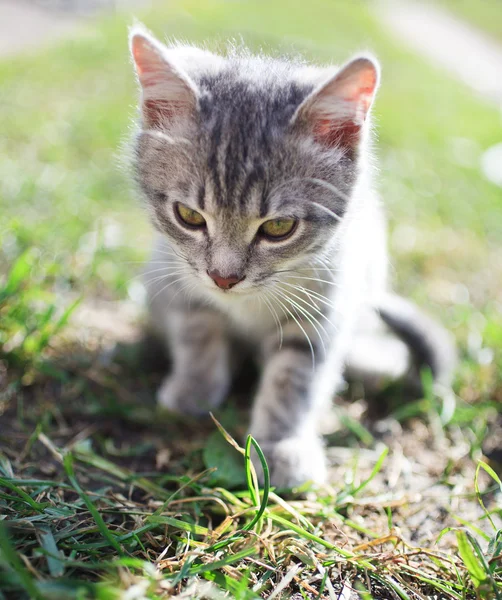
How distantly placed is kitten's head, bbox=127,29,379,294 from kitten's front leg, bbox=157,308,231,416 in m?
0.45

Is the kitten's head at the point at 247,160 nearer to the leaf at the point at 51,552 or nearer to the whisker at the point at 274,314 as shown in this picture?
the whisker at the point at 274,314

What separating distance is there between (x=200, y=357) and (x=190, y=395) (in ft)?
0.53

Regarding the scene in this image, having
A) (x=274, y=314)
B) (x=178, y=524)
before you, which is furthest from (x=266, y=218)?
(x=178, y=524)

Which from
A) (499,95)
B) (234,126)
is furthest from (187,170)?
(499,95)

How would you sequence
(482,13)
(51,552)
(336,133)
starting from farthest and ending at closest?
(482,13) → (336,133) → (51,552)

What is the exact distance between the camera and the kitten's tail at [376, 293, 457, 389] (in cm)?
202

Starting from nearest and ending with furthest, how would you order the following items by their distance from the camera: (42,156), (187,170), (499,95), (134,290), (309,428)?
(187,170), (309,428), (134,290), (42,156), (499,95)

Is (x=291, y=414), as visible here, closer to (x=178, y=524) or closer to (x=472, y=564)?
(x=178, y=524)

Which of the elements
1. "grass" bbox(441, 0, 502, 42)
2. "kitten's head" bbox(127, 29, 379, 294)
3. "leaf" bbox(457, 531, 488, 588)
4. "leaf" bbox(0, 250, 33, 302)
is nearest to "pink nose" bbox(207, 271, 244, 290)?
"kitten's head" bbox(127, 29, 379, 294)

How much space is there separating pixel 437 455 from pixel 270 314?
730mm

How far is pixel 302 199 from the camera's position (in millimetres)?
1465

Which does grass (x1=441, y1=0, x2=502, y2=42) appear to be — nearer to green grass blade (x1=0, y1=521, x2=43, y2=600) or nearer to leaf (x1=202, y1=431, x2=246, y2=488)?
leaf (x1=202, y1=431, x2=246, y2=488)

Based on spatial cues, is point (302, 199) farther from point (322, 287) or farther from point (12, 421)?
point (12, 421)

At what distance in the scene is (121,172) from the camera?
5.95 feet
